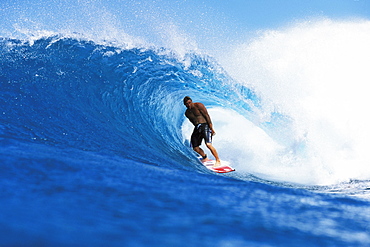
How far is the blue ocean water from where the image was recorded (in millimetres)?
1479

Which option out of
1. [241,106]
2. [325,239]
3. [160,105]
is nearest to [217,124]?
[241,106]

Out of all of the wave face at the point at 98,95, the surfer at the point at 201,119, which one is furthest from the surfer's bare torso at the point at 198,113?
the wave face at the point at 98,95

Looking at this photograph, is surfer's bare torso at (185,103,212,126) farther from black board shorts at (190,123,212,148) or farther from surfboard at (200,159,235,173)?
surfboard at (200,159,235,173)

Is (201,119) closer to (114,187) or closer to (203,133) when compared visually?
(203,133)

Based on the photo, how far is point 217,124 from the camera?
1015 cm

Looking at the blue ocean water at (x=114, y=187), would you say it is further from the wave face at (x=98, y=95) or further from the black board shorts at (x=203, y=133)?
the black board shorts at (x=203, y=133)

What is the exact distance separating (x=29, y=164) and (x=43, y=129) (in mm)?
1843

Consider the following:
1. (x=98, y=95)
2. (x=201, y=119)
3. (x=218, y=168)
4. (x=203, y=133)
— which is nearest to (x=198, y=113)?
(x=201, y=119)

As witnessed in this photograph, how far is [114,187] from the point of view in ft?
7.46

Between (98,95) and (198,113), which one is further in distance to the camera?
(98,95)

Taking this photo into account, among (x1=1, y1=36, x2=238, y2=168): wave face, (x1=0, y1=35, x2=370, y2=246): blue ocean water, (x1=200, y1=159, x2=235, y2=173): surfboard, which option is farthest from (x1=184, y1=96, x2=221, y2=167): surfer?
(x1=0, y1=35, x2=370, y2=246): blue ocean water

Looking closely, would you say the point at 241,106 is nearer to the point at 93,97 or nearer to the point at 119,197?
the point at 93,97

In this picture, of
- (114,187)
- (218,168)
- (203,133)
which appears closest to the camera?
(114,187)

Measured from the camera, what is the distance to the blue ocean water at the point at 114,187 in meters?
1.48
